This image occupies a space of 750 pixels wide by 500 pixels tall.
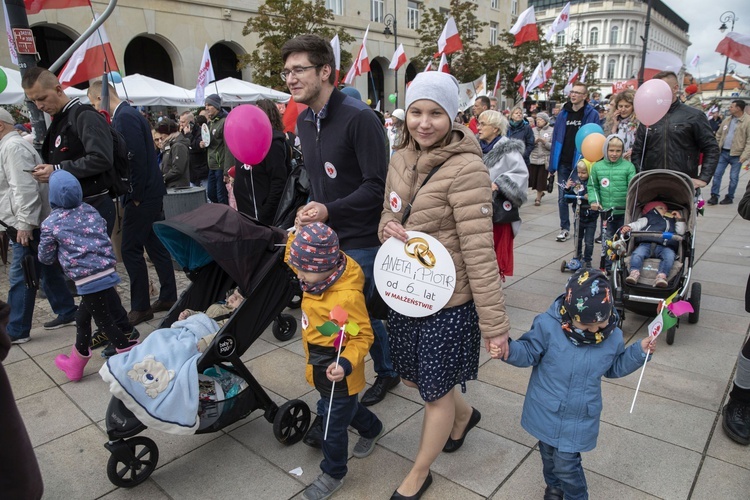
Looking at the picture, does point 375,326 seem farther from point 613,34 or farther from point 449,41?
point 613,34

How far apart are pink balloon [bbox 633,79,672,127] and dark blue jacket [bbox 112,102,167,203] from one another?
475 cm

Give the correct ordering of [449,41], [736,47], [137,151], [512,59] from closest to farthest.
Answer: [137,151] < [736,47] < [449,41] < [512,59]

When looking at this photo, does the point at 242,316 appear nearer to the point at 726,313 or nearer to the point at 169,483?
the point at 169,483

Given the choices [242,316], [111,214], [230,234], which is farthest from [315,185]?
[111,214]

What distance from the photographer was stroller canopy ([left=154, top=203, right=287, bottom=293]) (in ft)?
8.86

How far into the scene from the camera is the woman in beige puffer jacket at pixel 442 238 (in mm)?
2156

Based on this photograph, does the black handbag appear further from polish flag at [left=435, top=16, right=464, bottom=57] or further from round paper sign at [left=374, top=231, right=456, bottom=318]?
polish flag at [left=435, top=16, right=464, bottom=57]

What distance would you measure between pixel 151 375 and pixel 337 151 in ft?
5.08

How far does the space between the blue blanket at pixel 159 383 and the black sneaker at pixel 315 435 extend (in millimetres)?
687

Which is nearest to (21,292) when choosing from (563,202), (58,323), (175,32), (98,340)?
(58,323)

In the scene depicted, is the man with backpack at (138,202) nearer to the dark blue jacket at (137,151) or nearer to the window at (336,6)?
the dark blue jacket at (137,151)

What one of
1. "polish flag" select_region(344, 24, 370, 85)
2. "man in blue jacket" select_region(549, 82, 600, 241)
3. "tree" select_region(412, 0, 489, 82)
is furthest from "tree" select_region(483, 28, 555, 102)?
"man in blue jacket" select_region(549, 82, 600, 241)

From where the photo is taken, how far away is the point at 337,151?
290 centimetres

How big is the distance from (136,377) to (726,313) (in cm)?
519
